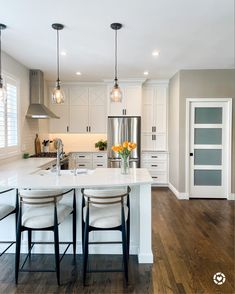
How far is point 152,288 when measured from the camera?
2422 mm

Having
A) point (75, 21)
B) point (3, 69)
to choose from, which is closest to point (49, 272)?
point (75, 21)

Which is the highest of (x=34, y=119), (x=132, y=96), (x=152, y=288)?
(x=132, y=96)

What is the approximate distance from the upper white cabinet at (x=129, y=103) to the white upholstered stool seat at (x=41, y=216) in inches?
157

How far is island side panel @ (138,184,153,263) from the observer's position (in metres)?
2.90

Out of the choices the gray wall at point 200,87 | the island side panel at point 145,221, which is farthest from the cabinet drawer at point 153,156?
the island side panel at point 145,221

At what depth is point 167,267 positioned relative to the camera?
2809mm

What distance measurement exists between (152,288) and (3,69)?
12.9 feet

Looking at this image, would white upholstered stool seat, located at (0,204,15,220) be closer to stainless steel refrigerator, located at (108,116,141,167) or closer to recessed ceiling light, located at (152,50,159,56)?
recessed ceiling light, located at (152,50,159,56)

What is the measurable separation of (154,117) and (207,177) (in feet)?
6.77

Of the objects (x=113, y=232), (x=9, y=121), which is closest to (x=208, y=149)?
(x=113, y=232)

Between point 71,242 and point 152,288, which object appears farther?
point 71,242

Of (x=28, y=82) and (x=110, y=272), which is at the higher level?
(x=28, y=82)

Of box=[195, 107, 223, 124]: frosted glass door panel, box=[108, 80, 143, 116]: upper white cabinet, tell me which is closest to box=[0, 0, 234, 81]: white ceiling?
box=[195, 107, 223, 124]: frosted glass door panel

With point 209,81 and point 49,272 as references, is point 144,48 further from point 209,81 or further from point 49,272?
point 49,272
